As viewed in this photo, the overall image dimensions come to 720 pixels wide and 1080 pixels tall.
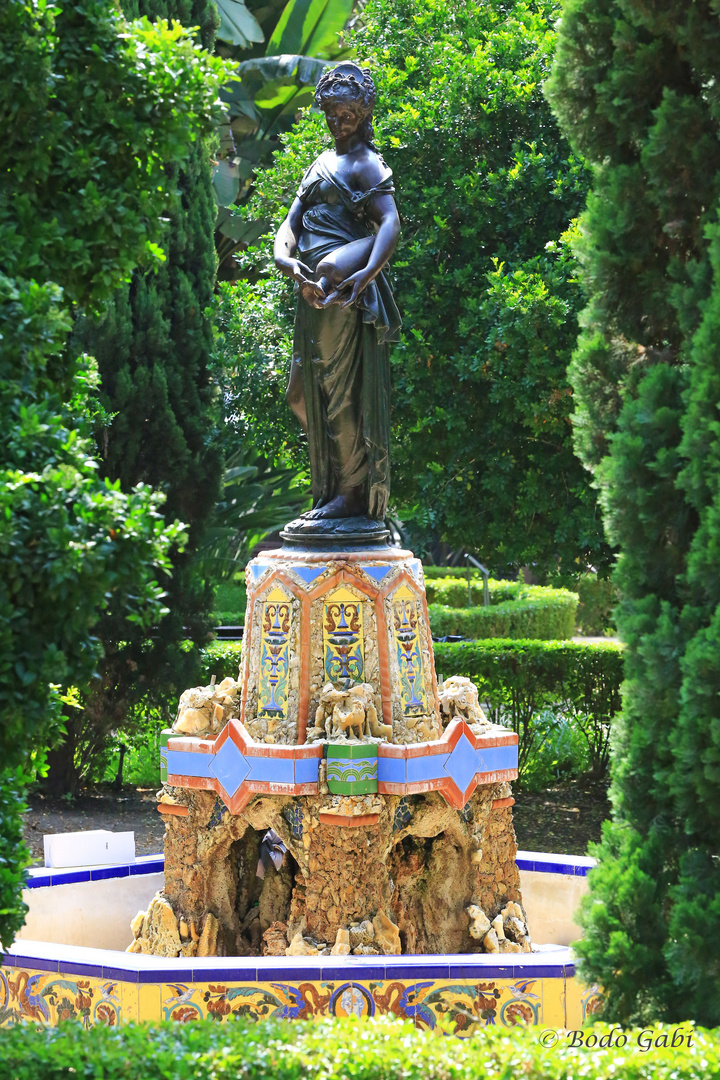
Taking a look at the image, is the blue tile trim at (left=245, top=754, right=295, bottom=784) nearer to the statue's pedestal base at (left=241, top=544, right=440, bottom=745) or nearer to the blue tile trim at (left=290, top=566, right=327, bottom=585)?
the statue's pedestal base at (left=241, top=544, right=440, bottom=745)

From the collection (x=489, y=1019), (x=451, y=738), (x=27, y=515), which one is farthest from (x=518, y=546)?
(x=27, y=515)

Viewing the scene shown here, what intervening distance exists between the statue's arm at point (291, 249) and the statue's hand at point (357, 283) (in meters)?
0.22

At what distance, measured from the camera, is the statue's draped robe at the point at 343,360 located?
7.74 meters

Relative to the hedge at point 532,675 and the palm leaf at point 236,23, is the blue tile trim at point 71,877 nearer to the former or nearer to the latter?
the hedge at point 532,675

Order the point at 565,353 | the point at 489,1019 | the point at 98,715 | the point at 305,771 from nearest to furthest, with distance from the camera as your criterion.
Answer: the point at 489,1019
the point at 305,771
the point at 565,353
the point at 98,715

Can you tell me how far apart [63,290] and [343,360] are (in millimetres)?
3332

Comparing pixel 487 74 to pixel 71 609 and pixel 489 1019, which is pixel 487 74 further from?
pixel 71 609

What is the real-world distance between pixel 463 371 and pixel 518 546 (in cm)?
172

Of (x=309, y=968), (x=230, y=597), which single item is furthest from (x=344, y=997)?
(x=230, y=597)

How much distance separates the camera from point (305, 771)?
23.5 feet

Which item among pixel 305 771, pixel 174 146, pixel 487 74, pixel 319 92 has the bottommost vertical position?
pixel 305 771

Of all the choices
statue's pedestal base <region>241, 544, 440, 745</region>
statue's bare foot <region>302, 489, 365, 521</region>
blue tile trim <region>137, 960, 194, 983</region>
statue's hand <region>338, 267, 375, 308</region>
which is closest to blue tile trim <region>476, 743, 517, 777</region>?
statue's pedestal base <region>241, 544, 440, 745</region>

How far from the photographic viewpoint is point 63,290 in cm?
455

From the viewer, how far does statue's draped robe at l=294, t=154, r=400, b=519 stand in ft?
25.4
